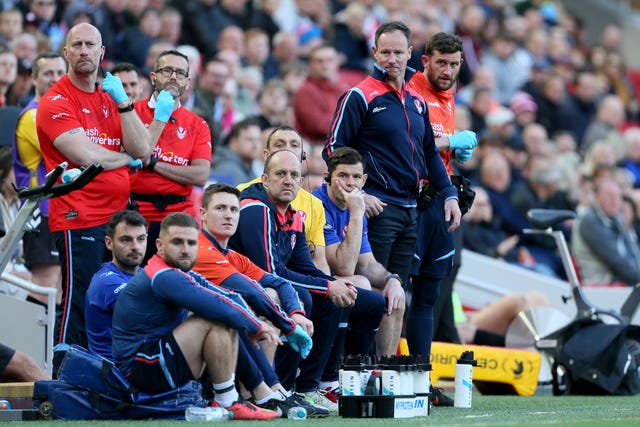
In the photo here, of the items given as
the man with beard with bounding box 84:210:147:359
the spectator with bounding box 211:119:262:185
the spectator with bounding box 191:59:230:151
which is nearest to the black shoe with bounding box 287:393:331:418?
the man with beard with bounding box 84:210:147:359

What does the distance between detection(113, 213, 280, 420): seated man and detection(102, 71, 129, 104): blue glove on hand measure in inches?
43.8

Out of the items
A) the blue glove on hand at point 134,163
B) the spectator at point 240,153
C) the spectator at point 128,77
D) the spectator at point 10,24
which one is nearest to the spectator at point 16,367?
the blue glove on hand at point 134,163

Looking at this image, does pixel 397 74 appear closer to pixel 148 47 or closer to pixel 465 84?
pixel 148 47

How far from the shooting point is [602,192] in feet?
48.1

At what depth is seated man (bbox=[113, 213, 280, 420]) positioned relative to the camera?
7.19m

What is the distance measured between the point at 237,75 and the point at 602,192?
4.05 m

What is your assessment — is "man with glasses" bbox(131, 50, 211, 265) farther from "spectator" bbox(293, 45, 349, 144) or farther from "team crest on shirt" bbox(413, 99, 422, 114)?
"spectator" bbox(293, 45, 349, 144)

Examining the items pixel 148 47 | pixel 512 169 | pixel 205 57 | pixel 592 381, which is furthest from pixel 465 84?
pixel 592 381

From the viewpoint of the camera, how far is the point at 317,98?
14.2m

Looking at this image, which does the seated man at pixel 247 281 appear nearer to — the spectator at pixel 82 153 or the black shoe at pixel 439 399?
the spectator at pixel 82 153

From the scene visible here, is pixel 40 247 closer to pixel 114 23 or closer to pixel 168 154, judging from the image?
pixel 168 154

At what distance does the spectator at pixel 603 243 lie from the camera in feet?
47.4

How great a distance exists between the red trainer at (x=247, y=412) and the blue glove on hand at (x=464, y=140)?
8.27 ft

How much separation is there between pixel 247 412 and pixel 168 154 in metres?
2.03
